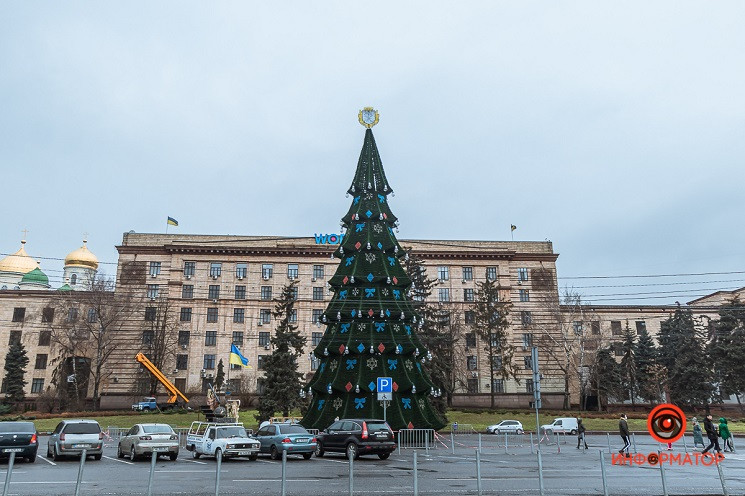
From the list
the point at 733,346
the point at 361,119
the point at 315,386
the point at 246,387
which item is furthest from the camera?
the point at 246,387

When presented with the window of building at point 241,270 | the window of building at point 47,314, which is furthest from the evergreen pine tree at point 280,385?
the window of building at point 47,314

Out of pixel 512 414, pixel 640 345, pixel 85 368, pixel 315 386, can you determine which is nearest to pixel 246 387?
pixel 85 368

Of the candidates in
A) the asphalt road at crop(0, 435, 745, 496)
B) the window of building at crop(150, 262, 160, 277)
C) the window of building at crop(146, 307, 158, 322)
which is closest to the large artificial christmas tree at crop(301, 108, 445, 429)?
the asphalt road at crop(0, 435, 745, 496)

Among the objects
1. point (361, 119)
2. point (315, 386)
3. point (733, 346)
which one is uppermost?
point (361, 119)

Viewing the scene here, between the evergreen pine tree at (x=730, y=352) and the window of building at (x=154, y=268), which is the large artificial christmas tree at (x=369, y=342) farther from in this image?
the window of building at (x=154, y=268)

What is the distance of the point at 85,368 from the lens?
69.8 m

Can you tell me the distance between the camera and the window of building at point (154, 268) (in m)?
74.1

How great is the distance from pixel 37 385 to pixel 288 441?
66153mm

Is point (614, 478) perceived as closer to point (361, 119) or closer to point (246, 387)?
point (361, 119)

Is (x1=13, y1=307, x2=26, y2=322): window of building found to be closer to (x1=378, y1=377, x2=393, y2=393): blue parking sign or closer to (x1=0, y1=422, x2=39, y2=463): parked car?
(x1=0, y1=422, x2=39, y2=463): parked car

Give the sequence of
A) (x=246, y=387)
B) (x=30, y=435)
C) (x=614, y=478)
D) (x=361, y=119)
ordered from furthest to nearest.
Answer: (x=246, y=387) → (x=361, y=119) → (x=30, y=435) → (x=614, y=478)

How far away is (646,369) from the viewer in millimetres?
64438

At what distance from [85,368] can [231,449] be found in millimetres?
55152

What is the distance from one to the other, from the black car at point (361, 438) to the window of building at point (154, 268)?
181ft
